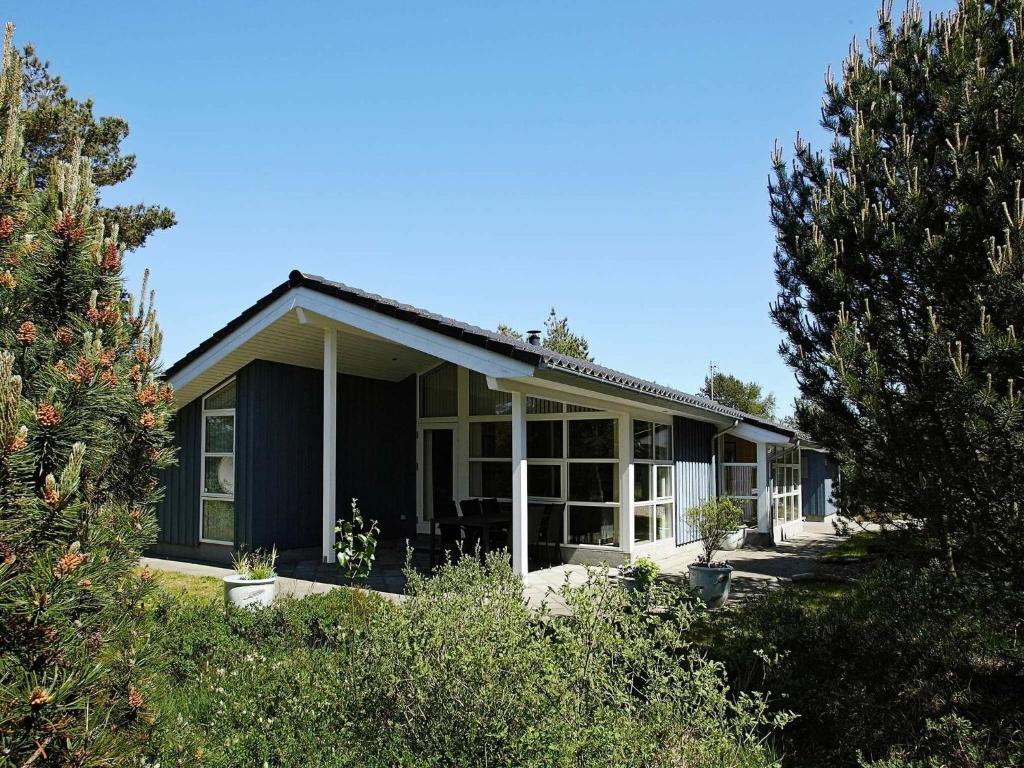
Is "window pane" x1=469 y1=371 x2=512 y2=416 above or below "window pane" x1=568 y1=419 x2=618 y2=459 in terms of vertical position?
above

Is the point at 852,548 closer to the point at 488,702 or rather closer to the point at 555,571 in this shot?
the point at 555,571

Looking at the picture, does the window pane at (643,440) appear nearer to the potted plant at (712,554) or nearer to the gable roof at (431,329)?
the gable roof at (431,329)

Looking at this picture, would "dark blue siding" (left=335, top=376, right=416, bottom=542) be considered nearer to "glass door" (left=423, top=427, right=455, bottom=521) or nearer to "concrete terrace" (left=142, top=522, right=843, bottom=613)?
"glass door" (left=423, top=427, right=455, bottom=521)

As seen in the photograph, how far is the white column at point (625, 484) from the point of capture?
1107cm

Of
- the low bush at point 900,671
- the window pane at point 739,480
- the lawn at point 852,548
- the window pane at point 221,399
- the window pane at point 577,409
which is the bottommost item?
the lawn at point 852,548

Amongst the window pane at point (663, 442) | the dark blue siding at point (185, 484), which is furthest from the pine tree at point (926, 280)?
the dark blue siding at point (185, 484)

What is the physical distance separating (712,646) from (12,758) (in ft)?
18.0

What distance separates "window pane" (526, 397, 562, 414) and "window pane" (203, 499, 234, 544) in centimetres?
518

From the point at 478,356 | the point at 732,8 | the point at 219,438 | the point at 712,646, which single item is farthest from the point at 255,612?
the point at 732,8

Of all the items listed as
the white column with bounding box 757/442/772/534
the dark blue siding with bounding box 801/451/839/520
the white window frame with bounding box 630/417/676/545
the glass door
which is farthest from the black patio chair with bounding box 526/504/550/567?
the dark blue siding with bounding box 801/451/839/520

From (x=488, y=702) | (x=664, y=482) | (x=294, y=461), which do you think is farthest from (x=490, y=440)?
(x=488, y=702)

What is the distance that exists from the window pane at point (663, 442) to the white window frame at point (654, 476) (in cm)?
2

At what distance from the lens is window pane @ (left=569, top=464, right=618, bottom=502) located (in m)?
11.3

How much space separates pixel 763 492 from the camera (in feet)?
48.8
